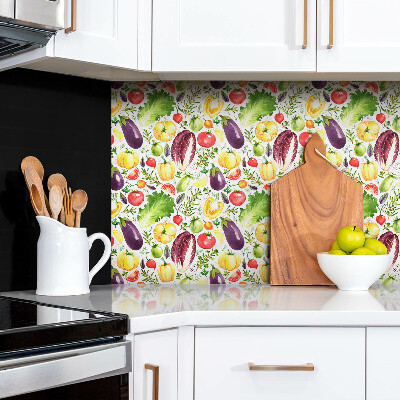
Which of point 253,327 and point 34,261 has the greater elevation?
point 34,261

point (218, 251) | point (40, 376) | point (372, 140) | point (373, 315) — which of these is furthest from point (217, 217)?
point (40, 376)

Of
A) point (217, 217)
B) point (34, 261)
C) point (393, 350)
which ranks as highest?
point (217, 217)

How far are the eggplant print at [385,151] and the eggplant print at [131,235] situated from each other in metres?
0.86

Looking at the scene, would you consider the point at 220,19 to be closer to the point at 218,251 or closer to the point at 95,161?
the point at 95,161

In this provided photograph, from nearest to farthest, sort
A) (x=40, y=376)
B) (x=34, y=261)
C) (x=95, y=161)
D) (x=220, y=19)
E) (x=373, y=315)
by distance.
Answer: (x=40, y=376), (x=373, y=315), (x=220, y=19), (x=34, y=261), (x=95, y=161)

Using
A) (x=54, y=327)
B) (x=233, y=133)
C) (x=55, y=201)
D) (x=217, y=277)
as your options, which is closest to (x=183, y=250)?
(x=217, y=277)

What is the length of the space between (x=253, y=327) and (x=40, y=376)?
59 centimetres

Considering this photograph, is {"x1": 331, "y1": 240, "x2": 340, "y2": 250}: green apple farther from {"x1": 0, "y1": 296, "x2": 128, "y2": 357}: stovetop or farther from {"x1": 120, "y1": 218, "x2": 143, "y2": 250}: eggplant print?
{"x1": 0, "y1": 296, "x2": 128, "y2": 357}: stovetop

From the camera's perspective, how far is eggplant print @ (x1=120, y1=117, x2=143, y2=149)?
2.26 m

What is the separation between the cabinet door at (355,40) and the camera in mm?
1920

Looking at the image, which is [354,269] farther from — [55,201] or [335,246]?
[55,201]

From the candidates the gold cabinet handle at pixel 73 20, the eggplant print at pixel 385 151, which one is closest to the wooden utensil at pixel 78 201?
the gold cabinet handle at pixel 73 20

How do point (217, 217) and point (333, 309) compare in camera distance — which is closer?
point (333, 309)

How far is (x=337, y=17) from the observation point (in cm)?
192
